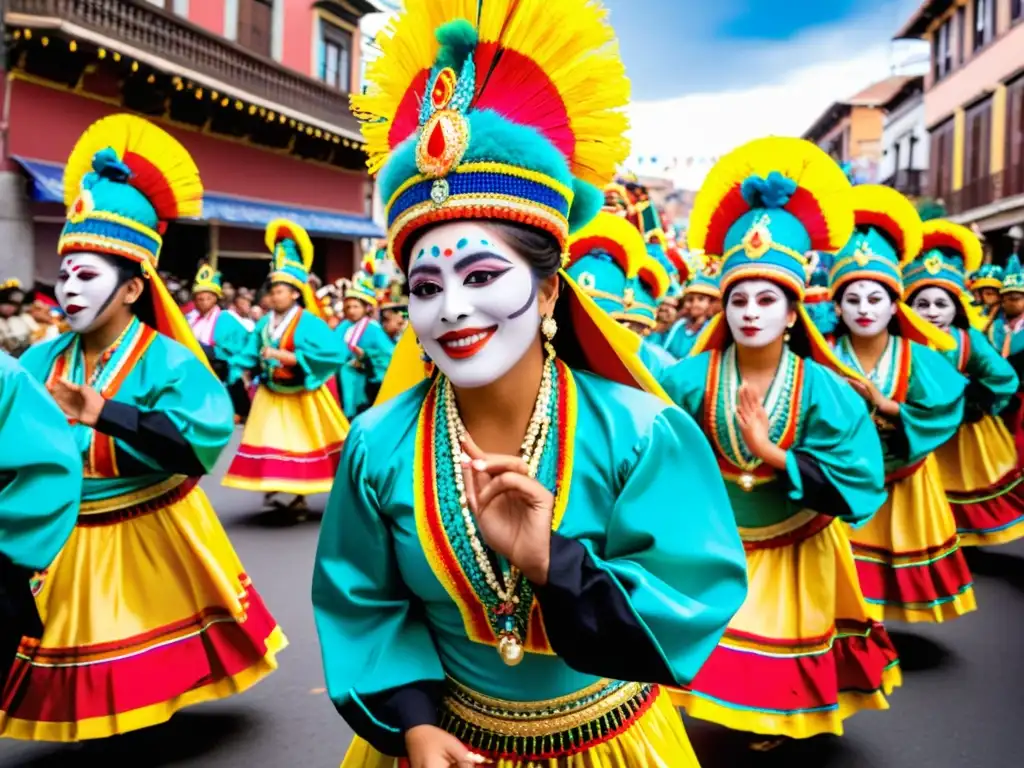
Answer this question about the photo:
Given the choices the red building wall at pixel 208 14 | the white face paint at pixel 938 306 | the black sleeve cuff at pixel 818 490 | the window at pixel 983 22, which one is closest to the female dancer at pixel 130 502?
the black sleeve cuff at pixel 818 490

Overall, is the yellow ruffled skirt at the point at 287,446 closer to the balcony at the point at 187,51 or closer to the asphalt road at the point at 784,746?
the asphalt road at the point at 784,746

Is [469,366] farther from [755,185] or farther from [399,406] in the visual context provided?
[755,185]

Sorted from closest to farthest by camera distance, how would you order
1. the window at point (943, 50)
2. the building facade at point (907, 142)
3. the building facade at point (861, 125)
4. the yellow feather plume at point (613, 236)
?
the yellow feather plume at point (613, 236), the window at point (943, 50), the building facade at point (907, 142), the building facade at point (861, 125)

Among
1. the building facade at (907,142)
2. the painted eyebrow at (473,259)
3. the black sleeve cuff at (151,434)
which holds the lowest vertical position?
the black sleeve cuff at (151,434)

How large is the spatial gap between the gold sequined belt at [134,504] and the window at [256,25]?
16001mm

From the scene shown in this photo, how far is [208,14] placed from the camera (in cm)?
1719

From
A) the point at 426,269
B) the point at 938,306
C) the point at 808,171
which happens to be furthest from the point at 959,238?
the point at 426,269

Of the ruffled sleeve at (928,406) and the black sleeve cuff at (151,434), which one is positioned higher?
the ruffled sleeve at (928,406)

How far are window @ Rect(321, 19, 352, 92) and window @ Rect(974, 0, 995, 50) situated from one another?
15.7 m

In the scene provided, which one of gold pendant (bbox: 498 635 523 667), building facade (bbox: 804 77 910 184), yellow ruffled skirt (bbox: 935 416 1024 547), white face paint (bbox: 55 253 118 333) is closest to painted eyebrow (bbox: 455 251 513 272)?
gold pendant (bbox: 498 635 523 667)

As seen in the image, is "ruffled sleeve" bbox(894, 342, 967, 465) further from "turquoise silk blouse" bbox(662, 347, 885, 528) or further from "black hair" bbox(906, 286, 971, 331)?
"black hair" bbox(906, 286, 971, 331)

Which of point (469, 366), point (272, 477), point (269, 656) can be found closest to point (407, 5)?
point (469, 366)

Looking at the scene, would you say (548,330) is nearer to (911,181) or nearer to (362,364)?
(362,364)

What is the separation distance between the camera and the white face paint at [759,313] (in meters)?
3.49
